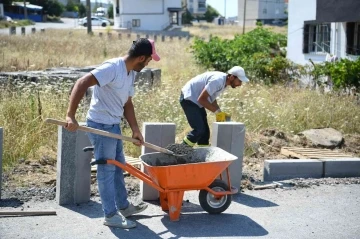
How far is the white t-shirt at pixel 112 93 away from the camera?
5.31 m

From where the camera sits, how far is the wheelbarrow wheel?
5984mm

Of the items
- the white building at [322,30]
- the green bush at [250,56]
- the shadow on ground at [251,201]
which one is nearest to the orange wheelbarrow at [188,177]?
the shadow on ground at [251,201]

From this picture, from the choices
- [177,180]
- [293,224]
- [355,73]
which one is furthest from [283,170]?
[355,73]

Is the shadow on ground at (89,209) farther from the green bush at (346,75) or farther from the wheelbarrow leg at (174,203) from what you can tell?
the green bush at (346,75)

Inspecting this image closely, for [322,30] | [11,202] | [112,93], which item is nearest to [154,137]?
[112,93]

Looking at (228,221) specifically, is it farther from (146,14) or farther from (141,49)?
(146,14)

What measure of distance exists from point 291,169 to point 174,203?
2.52 m

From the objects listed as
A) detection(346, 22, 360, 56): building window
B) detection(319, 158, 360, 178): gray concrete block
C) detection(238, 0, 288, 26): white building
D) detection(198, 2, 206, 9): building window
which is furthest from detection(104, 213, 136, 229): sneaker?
detection(198, 2, 206, 9): building window

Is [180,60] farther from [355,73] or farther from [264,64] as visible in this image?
[355,73]

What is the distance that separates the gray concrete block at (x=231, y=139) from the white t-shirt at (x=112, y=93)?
1583 mm

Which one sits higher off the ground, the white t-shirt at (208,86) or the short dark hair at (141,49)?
the short dark hair at (141,49)

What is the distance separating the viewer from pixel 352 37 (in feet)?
61.8

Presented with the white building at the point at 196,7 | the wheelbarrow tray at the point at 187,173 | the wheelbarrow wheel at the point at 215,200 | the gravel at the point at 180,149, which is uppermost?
the white building at the point at 196,7

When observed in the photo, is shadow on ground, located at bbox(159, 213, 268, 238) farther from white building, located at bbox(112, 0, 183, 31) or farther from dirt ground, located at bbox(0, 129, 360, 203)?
white building, located at bbox(112, 0, 183, 31)
